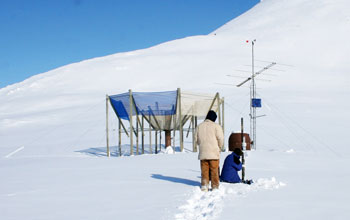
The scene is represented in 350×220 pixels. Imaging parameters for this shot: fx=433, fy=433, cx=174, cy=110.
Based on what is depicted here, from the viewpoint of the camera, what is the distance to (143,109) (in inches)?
733

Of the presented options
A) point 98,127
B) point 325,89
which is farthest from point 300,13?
point 98,127

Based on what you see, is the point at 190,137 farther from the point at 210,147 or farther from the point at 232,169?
the point at 210,147

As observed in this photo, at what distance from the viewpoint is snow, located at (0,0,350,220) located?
21.6 feet

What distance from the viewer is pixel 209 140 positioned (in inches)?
313

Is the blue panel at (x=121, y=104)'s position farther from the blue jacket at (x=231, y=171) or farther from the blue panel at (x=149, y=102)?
the blue jacket at (x=231, y=171)

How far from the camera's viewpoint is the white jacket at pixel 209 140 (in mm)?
7922

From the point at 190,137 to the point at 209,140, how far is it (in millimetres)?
17327

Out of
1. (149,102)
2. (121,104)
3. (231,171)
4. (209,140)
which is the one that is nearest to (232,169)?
(231,171)

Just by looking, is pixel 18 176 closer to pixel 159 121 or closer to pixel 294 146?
pixel 159 121

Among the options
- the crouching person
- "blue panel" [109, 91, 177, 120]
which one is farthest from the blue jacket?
"blue panel" [109, 91, 177, 120]

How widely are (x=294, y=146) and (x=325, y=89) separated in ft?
58.8

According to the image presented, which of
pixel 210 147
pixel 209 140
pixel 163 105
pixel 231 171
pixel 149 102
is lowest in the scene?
pixel 231 171

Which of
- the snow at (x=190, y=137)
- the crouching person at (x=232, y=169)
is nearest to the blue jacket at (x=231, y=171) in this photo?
the crouching person at (x=232, y=169)

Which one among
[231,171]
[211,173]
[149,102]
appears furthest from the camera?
[149,102]
